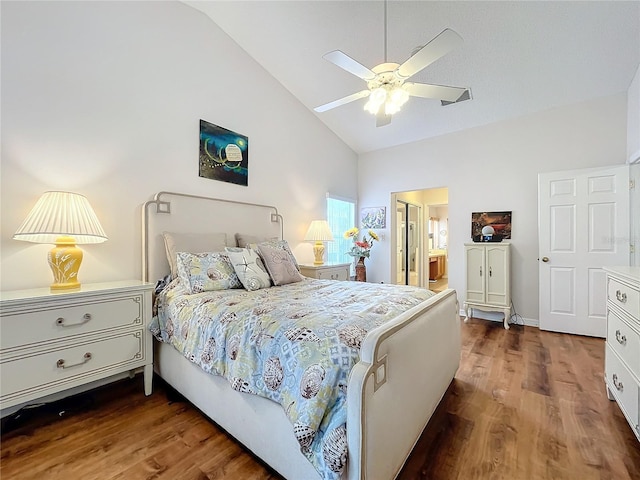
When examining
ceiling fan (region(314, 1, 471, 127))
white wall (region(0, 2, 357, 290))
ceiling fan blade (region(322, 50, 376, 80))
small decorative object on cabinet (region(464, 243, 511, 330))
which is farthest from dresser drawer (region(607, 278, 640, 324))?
white wall (region(0, 2, 357, 290))

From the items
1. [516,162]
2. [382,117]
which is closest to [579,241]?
[516,162]

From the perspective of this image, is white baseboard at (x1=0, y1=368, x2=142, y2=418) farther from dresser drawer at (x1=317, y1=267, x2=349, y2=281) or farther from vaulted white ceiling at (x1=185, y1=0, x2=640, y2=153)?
vaulted white ceiling at (x1=185, y1=0, x2=640, y2=153)

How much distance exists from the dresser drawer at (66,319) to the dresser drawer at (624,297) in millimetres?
2941

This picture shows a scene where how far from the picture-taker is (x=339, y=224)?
500 centimetres

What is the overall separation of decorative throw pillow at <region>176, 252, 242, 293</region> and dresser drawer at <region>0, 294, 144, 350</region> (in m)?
0.34

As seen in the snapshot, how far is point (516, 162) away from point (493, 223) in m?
0.85

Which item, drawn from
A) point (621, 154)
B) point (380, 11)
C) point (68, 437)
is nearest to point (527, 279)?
point (621, 154)

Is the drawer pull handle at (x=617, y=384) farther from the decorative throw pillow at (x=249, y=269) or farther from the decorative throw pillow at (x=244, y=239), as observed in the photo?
the decorative throw pillow at (x=244, y=239)

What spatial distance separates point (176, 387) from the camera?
2.01m

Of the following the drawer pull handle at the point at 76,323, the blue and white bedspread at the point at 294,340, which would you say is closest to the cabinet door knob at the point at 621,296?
the blue and white bedspread at the point at 294,340

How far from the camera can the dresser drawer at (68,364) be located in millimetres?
1544

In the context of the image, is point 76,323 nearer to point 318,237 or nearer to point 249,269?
point 249,269

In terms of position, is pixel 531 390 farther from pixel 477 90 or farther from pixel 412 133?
pixel 412 133

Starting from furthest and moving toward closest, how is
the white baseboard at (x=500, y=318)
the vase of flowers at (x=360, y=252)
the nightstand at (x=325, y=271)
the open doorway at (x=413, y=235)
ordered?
the open doorway at (x=413, y=235) → the vase of flowers at (x=360, y=252) → the white baseboard at (x=500, y=318) → the nightstand at (x=325, y=271)
